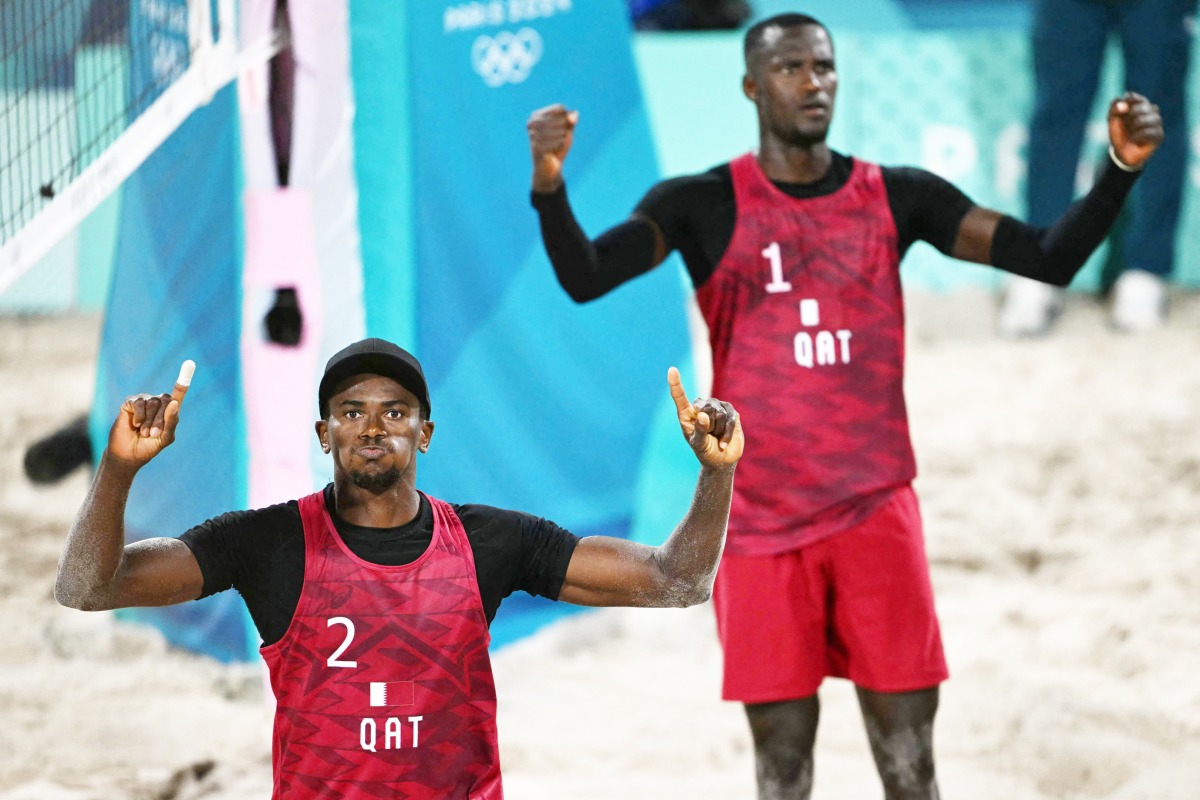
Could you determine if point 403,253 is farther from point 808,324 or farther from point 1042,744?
point 1042,744

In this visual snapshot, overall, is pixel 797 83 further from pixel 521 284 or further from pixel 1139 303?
pixel 1139 303

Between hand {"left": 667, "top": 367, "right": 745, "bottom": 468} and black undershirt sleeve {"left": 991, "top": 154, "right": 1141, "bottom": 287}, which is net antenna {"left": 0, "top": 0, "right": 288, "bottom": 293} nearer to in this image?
hand {"left": 667, "top": 367, "right": 745, "bottom": 468}

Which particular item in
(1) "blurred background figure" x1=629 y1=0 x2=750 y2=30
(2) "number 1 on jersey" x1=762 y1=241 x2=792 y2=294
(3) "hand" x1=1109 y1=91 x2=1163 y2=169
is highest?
(1) "blurred background figure" x1=629 y1=0 x2=750 y2=30

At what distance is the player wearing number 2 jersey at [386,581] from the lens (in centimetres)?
303

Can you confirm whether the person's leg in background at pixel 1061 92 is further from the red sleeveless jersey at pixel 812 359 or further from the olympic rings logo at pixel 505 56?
the red sleeveless jersey at pixel 812 359

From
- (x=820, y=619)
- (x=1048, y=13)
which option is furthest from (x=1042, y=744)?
(x=1048, y=13)

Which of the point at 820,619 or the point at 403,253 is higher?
the point at 403,253

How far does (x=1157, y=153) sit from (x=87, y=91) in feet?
20.0

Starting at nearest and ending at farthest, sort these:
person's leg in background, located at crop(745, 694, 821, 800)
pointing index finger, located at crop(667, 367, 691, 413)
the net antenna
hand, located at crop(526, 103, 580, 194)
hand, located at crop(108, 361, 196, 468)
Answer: hand, located at crop(108, 361, 196, 468), pointing index finger, located at crop(667, 367, 691, 413), hand, located at crop(526, 103, 580, 194), person's leg in background, located at crop(745, 694, 821, 800), the net antenna

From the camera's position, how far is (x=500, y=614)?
245 inches

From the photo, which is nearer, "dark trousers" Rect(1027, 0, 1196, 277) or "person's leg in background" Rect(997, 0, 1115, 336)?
"dark trousers" Rect(1027, 0, 1196, 277)

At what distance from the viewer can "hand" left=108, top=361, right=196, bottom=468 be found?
284 cm

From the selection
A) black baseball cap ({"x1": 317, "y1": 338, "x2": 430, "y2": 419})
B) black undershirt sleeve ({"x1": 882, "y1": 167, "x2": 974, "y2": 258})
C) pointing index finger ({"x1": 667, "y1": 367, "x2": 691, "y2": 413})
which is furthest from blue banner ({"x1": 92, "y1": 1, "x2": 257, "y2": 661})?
pointing index finger ({"x1": 667, "y1": 367, "x2": 691, "y2": 413})

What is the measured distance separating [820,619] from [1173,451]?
4405mm
